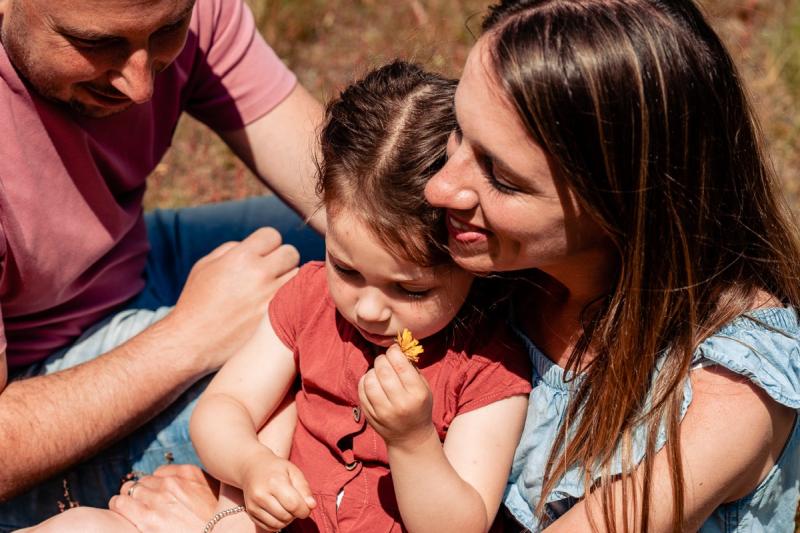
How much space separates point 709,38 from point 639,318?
63 centimetres

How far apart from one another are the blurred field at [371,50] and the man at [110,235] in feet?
5.04

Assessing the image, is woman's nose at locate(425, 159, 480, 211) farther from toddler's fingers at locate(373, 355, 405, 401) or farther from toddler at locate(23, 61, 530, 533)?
toddler's fingers at locate(373, 355, 405, 401)

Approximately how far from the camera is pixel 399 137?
233 centimetres

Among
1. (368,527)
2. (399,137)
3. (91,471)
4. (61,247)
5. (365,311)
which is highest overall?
(399,137)

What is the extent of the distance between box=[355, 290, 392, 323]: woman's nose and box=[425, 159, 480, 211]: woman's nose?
0.96 ft

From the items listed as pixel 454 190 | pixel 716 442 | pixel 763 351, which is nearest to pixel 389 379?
pixel 454 190

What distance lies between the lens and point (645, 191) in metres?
2.14

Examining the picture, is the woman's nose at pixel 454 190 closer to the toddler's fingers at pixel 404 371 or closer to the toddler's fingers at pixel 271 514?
the toddler's fingers at pixel 404 371

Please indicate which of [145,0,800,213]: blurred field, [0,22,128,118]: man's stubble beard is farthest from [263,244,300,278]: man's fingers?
[145,0,800,213]: blurred field

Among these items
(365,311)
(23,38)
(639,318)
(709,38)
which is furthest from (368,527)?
(23,38)

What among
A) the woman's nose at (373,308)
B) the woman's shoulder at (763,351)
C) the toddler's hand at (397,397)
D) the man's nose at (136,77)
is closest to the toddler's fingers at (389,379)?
the toddler's hand at (397,397)

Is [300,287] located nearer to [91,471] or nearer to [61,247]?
[61,247]

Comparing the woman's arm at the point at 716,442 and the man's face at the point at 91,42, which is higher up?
the man's face at the point at 91,42

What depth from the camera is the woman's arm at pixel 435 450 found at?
7.14ft
